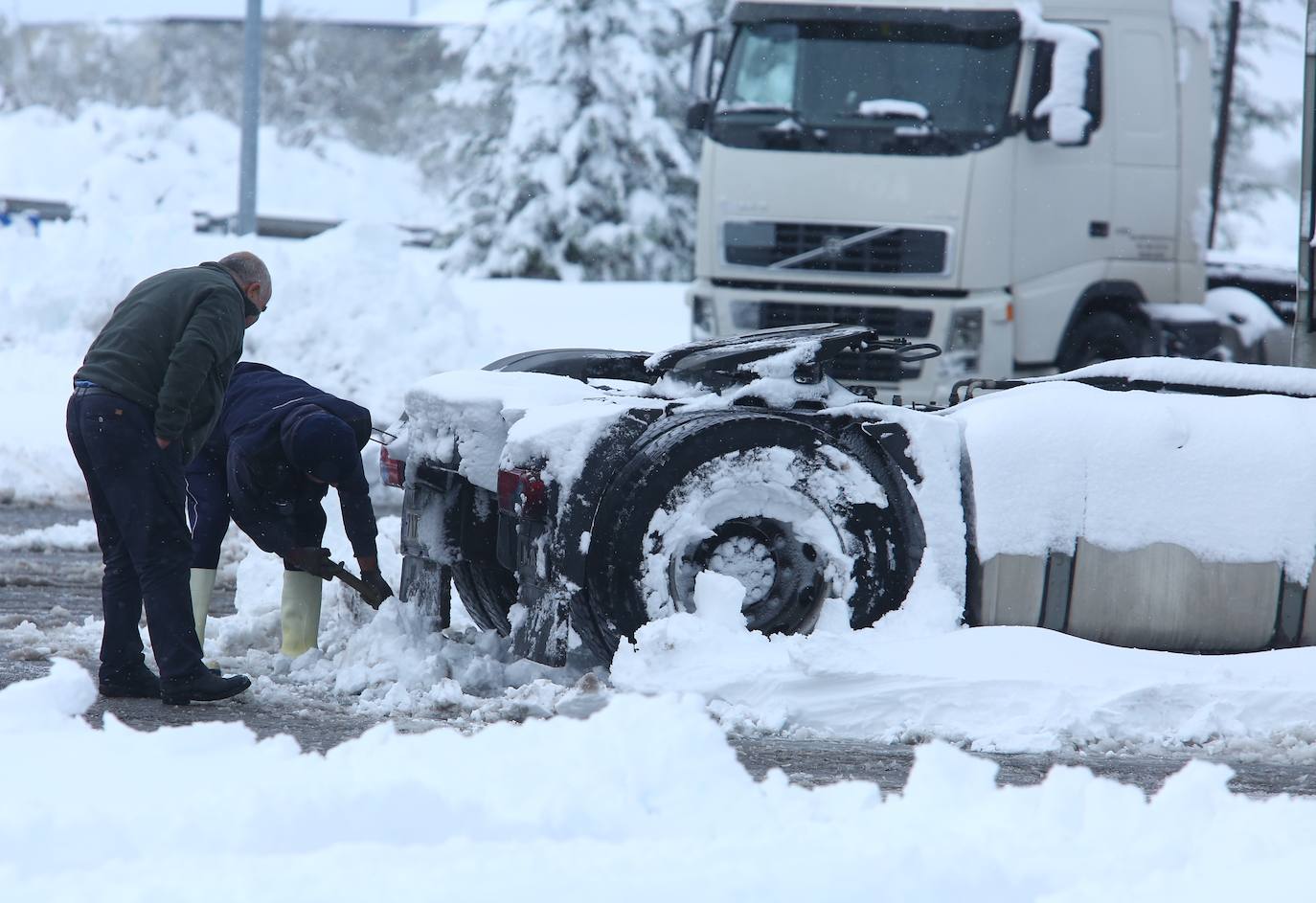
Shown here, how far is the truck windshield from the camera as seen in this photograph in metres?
9.91

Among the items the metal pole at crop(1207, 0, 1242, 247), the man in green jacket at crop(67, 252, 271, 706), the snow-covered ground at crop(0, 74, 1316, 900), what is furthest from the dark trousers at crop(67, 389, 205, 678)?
the metal pole at crop(1207, 0, 1242, 247)

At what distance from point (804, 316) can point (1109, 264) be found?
84.3 inches

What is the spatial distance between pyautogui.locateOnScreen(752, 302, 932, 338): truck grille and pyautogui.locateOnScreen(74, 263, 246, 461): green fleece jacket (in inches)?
217

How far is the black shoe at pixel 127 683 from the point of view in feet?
16.6

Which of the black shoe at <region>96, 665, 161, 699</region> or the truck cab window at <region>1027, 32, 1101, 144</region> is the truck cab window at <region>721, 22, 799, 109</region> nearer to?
the truck cab window at <region>1027, 32, 1101, 144</region>

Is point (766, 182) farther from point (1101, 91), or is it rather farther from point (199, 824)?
point (199, 824)

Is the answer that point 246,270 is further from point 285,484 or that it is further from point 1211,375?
point 1211,375

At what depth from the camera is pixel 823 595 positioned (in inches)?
197

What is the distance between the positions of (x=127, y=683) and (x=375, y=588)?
1001 mm

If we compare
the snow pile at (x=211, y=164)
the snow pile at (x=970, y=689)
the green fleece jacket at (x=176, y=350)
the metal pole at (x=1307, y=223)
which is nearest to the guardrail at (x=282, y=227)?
the snow pile at (x=211, y=164)

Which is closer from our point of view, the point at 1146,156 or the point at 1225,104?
the point at 1146,156

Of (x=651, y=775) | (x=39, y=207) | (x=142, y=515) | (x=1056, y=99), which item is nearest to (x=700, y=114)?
(x=1056, y=99)

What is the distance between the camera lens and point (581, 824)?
3117mm

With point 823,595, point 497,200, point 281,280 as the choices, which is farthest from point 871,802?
point 497,200
